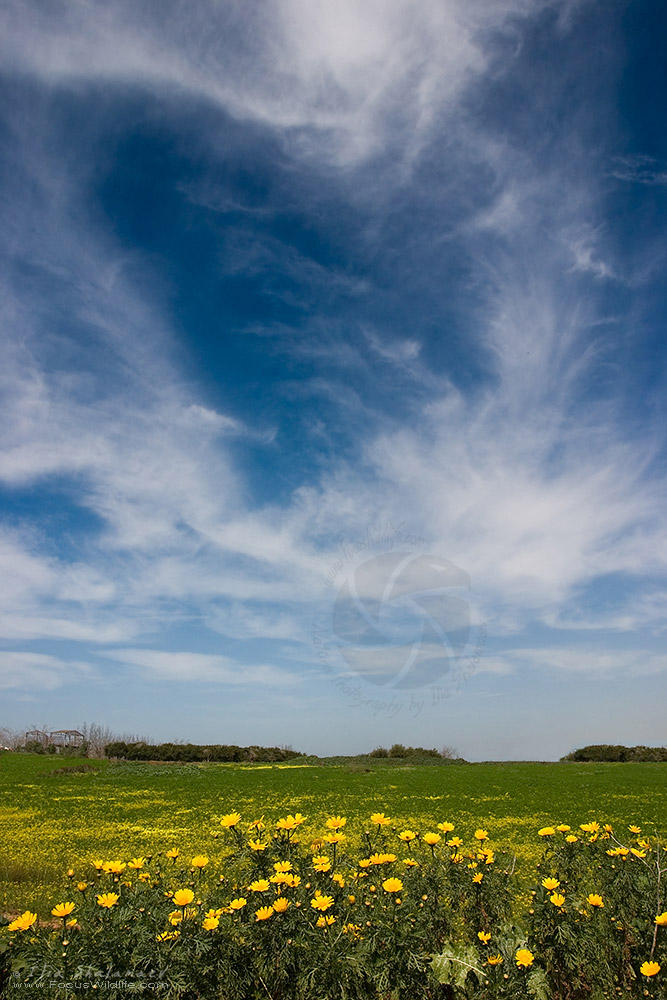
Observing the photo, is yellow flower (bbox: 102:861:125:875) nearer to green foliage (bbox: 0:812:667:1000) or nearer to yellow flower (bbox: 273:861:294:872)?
green foliage (bbox: 0:812:667:1000)

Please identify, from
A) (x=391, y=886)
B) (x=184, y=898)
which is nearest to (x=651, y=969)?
(x=391, y=886)

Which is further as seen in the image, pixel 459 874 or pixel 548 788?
pixel 548 788

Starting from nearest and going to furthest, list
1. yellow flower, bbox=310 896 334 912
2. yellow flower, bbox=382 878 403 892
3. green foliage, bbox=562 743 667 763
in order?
yellow flower, bbox=310 896 334 912
yellow flower, bbox=382 878 403 892
green foliage, bbox=562 743 667 763

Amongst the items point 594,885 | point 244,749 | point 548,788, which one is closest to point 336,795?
point 548,788

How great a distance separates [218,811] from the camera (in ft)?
54.4

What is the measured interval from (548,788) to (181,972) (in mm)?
25690

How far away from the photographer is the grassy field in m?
10.0

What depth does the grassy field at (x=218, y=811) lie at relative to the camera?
10.0 metres

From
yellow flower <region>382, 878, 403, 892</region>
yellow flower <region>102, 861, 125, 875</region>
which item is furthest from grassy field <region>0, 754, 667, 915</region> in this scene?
yellow flower <region>382, 878, 403, 892</region>

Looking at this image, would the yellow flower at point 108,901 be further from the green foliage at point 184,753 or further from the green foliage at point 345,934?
the green foliage at point 184,753

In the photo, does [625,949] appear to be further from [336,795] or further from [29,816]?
[336,795]

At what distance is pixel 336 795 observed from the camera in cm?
2178

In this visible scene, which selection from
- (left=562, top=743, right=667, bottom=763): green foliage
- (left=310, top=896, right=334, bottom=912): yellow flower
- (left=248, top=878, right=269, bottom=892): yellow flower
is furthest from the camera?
(left=562, top=743, right=667, bottom=763): green foliage

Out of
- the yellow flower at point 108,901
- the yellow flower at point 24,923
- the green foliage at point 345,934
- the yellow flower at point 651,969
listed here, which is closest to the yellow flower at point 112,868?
the green foliage at point 345,934
